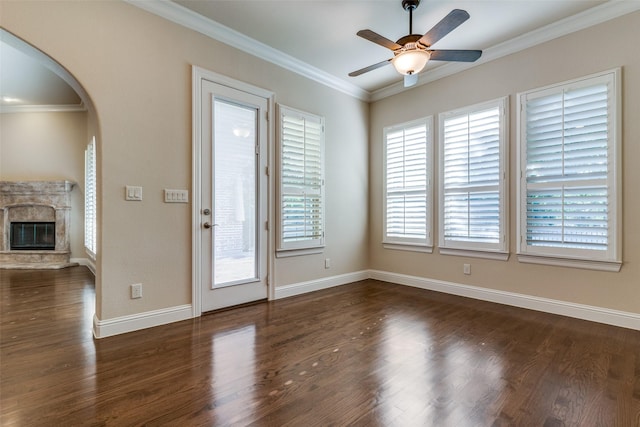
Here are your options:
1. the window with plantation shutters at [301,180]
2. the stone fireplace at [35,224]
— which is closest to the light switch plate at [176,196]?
the window with plantation shutters at [301,180]

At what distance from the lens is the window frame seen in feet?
12.6

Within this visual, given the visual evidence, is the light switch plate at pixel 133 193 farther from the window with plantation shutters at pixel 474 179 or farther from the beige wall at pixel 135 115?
the window with plantation shutters at pixel 474 179

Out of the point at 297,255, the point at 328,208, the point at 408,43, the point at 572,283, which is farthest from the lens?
the point at 328,208

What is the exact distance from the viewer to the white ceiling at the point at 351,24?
287 cm

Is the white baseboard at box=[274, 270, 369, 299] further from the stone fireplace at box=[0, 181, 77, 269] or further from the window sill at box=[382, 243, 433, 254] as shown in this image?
the stone fireplace at box=[0, 181, 77, 269]

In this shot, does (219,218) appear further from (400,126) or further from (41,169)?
(41,169)

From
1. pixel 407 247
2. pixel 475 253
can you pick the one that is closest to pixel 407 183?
pixel 407 247

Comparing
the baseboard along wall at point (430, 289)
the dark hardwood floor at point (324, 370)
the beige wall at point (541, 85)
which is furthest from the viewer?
the beige wall at point (541, 85)

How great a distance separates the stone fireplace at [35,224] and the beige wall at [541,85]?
6274 millimetres

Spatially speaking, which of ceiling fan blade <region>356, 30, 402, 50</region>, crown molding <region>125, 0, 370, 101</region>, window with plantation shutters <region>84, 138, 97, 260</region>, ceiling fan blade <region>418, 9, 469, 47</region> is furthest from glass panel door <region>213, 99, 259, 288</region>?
window with plantation shutters <region>84, 138, 97, 260</region>

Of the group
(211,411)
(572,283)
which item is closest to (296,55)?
(211,411)

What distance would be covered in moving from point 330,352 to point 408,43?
102 inches

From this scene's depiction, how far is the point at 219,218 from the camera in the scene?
334 cm

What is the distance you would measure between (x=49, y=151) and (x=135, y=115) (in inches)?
197
